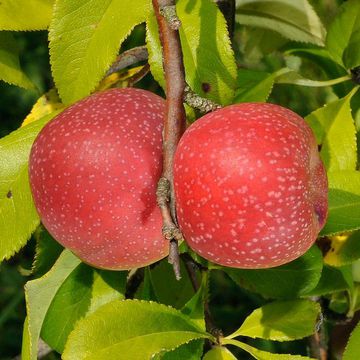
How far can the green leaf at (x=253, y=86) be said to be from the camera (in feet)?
3.40

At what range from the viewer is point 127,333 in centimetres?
88

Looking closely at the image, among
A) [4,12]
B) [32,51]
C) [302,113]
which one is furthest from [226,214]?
[32,51]

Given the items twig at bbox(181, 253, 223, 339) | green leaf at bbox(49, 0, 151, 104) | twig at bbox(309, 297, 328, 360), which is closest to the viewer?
green leaf at bbox(49, 0, 151, 104)

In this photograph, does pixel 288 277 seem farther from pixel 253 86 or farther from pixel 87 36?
pixel 87 36

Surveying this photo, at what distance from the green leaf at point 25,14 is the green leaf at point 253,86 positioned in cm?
28

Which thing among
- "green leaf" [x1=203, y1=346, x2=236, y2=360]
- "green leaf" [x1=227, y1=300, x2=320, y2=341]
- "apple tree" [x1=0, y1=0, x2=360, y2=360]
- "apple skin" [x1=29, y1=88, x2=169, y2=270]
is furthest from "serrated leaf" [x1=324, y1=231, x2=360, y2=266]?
"apple skin" [x1=29, y1=88, x2=169, y2=270]

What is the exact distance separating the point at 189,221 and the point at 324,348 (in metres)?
0.63

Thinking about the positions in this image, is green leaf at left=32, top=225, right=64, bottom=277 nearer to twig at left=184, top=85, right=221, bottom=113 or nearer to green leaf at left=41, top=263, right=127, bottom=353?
green leaf at left=41, top=263, right=127, bottom=353

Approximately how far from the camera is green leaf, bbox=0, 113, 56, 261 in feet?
3.21

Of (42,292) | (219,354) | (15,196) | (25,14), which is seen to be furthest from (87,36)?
(219,354)

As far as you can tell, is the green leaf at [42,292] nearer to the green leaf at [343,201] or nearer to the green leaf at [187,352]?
the green leaf at [187,352]

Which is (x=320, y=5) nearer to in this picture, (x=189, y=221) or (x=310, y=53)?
(x=310, y=53)

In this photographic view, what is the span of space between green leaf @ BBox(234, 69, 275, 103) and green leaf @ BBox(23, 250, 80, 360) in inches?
12.3

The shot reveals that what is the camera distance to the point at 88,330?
0.86 metres
